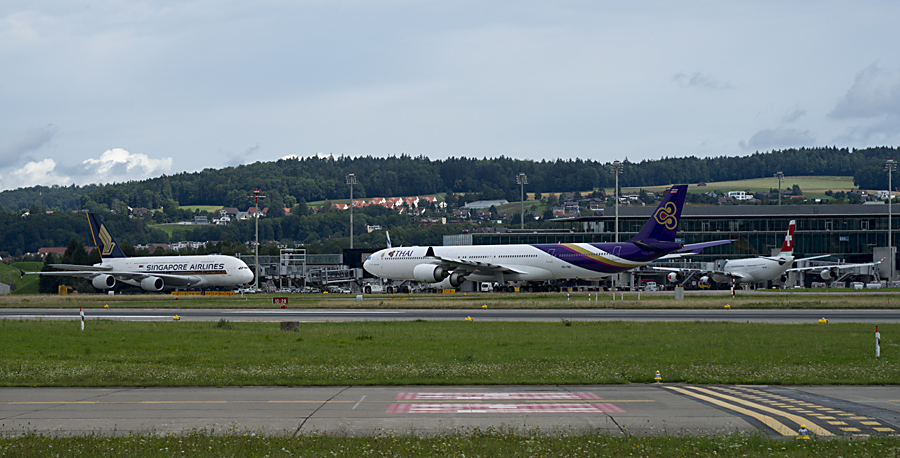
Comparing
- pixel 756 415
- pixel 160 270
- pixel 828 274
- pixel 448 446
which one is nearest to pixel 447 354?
pixel 756 415

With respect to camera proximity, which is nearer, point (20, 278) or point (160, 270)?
point (160, 270)

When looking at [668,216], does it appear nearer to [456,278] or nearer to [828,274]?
[456,278]

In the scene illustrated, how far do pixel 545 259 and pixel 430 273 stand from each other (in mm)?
11117

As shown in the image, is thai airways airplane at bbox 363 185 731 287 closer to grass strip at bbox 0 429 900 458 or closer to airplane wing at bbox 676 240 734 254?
airplane wing at bbox 676 240 734 254

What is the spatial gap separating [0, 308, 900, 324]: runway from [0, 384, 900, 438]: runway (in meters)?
21.8

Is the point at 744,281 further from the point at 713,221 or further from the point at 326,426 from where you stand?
the point at 326,426

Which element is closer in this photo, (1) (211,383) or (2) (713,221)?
Result: (1) (211,383)

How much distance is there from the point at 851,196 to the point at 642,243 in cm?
16306

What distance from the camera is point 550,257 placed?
2579 inches

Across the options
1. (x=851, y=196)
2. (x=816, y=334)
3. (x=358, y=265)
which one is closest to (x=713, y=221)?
(x=358, y=265)

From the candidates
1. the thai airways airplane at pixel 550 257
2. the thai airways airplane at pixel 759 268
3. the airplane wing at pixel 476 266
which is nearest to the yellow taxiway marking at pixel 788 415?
the thai airways airplane at pixel 550 257

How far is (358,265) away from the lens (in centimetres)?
9856

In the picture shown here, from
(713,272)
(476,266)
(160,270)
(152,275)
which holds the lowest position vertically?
(713,272)

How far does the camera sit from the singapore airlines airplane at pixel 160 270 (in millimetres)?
75681
